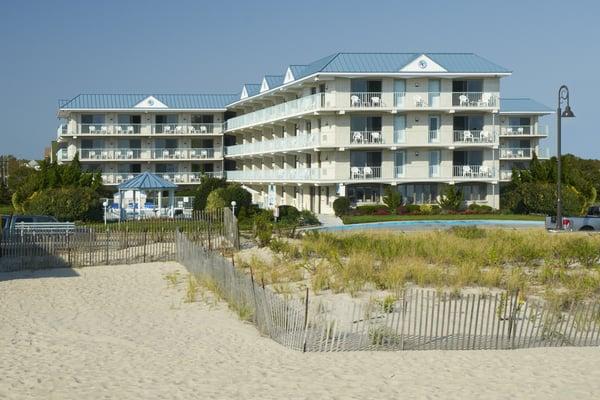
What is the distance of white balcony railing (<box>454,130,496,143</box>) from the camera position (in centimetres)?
5900

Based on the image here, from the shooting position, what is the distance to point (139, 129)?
78.3 m

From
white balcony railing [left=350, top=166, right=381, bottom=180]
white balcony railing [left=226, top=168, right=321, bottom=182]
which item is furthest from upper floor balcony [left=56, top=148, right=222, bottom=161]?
white balcony railing [left=350, top=166, right=381, bottom=180]

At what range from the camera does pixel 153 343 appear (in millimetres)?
17250

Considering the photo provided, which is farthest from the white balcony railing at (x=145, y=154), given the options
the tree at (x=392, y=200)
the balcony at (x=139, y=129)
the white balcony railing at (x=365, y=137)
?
the tree at (x=392, y=200)

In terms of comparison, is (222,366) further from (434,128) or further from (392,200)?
(434,128)

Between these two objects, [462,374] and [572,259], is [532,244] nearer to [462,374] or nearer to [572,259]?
[572,259]

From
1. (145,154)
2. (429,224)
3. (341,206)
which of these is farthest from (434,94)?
(145,154)

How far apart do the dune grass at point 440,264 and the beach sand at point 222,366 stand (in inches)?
142

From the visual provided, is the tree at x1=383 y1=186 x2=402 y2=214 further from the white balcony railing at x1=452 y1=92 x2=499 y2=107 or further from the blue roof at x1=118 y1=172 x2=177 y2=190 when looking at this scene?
the blue roof at x1=118 y1=172 x2=177 y2=190

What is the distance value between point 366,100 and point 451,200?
921 cm

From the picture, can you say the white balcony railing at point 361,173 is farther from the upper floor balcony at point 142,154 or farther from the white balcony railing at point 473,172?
the upper floor balcony at point 142,154

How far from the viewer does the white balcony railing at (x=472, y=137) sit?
5900 centimetres

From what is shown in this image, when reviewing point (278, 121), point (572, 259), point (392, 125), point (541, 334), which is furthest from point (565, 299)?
point (278, 121)

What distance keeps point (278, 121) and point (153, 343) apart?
50.3 metres
